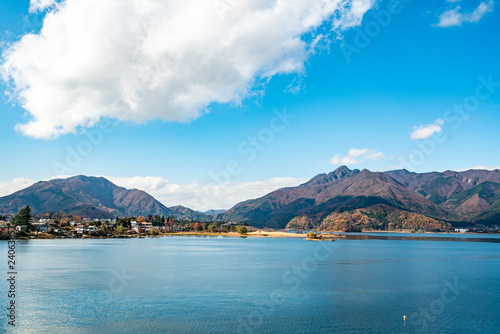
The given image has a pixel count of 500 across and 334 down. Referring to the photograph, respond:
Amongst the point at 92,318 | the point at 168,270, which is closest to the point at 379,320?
the point at 92,318

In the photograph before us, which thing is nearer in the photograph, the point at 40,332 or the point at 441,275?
the point at 40,332

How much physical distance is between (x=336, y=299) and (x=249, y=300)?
14243mm

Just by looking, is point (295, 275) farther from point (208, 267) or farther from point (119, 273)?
point (119, 273)

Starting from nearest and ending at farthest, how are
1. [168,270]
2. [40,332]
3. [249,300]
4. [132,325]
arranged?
[40,332] → [132,325] → [249,300] → [168,270]

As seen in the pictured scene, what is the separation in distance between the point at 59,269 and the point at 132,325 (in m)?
55.0

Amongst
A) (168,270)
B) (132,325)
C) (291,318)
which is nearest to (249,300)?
(291,318)

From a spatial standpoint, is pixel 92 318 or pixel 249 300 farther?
pixel 249 300

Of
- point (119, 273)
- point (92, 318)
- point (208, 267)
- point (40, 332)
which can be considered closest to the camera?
point (40, 332)

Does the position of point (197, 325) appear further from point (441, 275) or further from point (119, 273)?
point (441, 275)

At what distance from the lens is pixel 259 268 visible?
95875 mm

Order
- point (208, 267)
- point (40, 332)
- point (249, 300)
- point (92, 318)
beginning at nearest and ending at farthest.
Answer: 1. point (40, 332)
2. point (92, 318)
3. point (249, 300)
4. point (208, 267)

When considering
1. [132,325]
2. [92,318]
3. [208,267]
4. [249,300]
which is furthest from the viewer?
[208,267]

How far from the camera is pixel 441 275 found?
86.1 meters

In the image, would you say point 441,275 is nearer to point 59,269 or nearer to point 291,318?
point 291,318
